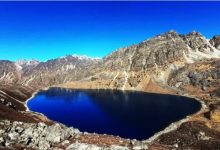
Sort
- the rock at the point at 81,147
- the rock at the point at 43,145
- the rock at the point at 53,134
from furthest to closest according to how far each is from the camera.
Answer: the rock at the point at 53,134 < the rock at the point at 81,147 < the rock at the point at 43,145

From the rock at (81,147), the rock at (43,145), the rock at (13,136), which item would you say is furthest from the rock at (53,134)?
the rock at (13,136)

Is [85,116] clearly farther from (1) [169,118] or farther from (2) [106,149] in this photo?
(2) [106,149]

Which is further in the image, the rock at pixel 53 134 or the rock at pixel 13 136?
the rock at pixel 53 134

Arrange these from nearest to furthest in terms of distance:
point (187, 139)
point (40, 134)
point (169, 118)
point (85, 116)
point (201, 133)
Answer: point (40, 134) < point (187, 139) < point (201, 133) < point (169, 118) < point (85, 116)

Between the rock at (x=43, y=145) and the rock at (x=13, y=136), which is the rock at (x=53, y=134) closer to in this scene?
the rock at (x=43, y=145)

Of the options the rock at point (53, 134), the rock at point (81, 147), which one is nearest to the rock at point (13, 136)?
the rock at point (53, 134)

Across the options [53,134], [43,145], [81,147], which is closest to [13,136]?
[43,145]

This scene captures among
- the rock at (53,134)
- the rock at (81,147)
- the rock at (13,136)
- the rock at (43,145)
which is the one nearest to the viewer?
the rock at (43,145)

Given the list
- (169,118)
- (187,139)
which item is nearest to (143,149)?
(187,139)

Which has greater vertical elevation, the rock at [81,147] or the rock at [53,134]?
the rock at [53,134]

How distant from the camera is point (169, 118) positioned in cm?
13825

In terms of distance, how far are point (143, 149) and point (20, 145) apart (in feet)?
56.9

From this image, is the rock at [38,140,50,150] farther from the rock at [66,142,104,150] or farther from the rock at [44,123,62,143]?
the rock at [66,142,104,150]

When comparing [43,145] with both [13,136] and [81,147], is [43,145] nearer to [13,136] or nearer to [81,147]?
[13,136]
